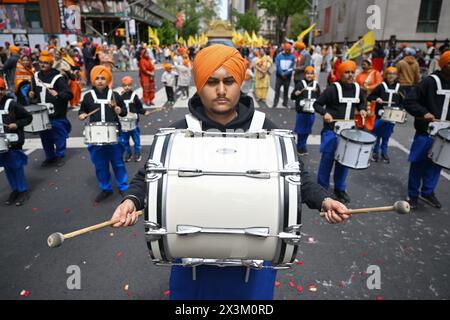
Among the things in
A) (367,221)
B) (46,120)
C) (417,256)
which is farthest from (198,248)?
(46,120)

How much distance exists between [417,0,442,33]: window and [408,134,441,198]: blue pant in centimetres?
2715

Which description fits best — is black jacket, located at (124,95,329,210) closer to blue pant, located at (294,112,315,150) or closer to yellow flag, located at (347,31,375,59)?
blue pant, located at (294,112,315,150)

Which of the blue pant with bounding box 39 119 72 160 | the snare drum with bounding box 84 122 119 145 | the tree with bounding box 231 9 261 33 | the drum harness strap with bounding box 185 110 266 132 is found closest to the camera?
the drum harness strap with bounding box 185 110 266 132

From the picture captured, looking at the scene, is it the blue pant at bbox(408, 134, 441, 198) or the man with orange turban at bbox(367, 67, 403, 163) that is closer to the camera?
the blue pant at bbox(408, 134, 441, 198)

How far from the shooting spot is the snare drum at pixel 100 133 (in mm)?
4254

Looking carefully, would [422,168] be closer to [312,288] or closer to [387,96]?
[387,96]

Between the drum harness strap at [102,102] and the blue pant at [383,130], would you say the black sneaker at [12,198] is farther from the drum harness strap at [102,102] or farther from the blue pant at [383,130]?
the blue pant at [383,130]

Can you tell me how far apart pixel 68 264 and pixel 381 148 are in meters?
5.89

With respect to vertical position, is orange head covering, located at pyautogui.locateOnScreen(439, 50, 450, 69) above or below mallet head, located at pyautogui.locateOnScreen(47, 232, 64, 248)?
above

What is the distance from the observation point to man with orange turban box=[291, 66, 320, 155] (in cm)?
633

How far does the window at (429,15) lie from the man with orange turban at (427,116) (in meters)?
27.1

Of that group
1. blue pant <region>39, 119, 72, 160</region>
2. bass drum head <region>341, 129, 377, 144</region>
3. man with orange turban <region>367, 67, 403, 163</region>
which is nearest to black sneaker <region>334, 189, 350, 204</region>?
bass drum head <region>341, 129, 377, 144</region>

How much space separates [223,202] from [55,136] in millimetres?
5615

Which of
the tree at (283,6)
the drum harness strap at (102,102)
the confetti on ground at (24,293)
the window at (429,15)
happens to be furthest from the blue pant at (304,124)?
the tree at (283,6)
